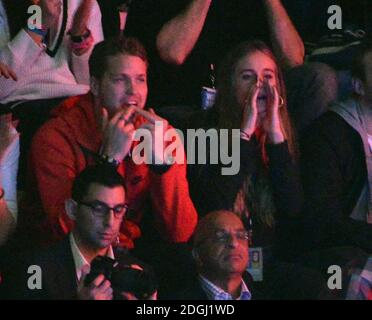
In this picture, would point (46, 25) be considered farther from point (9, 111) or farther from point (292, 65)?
point (292, 65)

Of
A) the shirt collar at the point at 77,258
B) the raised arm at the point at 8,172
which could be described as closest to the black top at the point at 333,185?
the shirt collar at the point at 77,258

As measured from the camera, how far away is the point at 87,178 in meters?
5.18

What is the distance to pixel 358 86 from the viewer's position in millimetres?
5340

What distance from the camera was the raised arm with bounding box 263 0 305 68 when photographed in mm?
5301

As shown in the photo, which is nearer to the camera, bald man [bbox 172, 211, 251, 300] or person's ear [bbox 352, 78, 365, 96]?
bald man [bbox 172, 211, 251, 300]

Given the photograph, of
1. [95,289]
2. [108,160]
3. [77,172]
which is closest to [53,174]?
[77,172]

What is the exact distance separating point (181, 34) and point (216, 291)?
36.1 inches

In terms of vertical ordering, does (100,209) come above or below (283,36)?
below

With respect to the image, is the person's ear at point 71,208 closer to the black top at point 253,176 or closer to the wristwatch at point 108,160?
the wristwatch at point 108,160

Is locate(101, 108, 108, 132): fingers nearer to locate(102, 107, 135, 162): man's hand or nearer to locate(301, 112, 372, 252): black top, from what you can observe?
locate(102, 107, 135, 162): man's hand

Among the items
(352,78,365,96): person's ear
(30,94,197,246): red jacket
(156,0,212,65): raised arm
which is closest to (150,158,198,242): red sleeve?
(30,94,197,246): red jacket

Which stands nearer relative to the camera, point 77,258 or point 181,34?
point 77,258

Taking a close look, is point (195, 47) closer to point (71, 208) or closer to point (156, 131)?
point (156, 131)

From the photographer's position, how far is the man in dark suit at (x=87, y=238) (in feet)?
17.0
